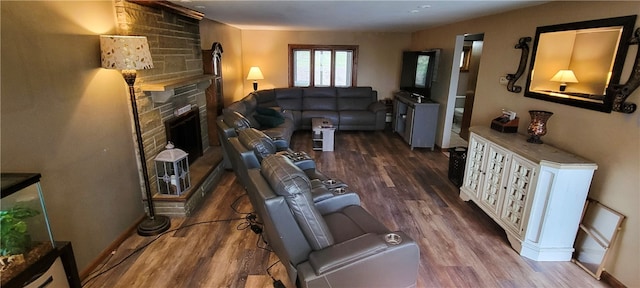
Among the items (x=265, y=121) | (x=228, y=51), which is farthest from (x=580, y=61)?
(x=228, y=51)

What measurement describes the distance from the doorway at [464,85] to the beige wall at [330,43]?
1464 millimetres

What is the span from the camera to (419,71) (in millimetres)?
6094

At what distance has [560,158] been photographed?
2.49 metres

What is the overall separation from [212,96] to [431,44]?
13.9 feet

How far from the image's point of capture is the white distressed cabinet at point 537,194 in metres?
2.40

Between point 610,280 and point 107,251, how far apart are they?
12.9ft

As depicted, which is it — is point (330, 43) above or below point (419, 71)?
above

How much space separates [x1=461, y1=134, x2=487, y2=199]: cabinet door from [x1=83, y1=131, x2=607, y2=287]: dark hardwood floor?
21cm

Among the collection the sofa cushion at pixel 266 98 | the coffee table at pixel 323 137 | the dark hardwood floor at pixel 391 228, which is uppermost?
the sofa cushion at pixel 266 98

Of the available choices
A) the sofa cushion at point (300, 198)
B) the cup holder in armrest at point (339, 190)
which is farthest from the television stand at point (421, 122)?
the sofa cushion at point (300, 198)

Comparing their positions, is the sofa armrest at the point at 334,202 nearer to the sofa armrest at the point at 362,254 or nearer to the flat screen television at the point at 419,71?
the sofa armrest at the point at 362,254

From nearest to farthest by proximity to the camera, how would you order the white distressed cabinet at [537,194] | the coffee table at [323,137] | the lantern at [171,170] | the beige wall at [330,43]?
the white distressed cabinet at [537,194]
the lantern at [171,170]
the coffee table at [323,137]
the beige wall at [330,43]

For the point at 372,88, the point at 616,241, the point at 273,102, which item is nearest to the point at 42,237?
the point at 616,241

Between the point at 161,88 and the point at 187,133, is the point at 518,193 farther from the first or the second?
the point at 187,133
